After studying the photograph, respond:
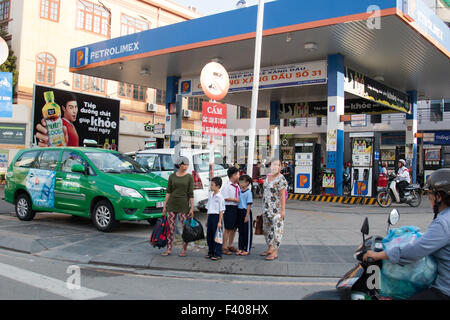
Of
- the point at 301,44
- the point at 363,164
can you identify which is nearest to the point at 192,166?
the point at 301,44

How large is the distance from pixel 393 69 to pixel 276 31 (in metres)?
7.00

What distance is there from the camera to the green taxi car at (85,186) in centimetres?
880

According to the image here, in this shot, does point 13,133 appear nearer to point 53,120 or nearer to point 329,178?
point 53,120

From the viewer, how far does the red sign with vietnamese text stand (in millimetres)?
7184

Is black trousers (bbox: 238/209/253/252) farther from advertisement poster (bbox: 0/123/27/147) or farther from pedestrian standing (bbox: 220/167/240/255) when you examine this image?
advertisement poster (bbox: 0/123/27/147)

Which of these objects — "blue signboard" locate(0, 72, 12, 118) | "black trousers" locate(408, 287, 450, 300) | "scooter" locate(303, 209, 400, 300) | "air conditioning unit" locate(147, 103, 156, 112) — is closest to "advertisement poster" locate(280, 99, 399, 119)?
"air conditioning unit" locate(147, 103, 156, 112)

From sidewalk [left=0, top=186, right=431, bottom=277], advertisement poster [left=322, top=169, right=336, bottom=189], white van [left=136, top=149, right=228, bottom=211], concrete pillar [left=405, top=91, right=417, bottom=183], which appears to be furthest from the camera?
concrete pillar [left=405, top=91, right=417, bottom=183]

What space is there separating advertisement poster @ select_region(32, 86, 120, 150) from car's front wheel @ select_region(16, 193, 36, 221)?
1176 cm

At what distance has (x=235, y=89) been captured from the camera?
719 inches

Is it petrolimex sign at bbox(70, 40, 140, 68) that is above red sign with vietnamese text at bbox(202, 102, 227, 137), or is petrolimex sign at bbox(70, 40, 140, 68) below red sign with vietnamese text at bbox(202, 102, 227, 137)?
above

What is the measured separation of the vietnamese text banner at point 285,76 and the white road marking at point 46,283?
1280cm

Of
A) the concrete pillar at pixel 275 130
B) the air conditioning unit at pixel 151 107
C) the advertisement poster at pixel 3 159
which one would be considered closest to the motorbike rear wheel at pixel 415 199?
the concrete pillar at pixel 275 130

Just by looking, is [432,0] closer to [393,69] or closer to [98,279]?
[393,69]

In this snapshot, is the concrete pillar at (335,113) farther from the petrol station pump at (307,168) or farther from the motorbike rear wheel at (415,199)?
the motorbike rear wheel at (415,199)
